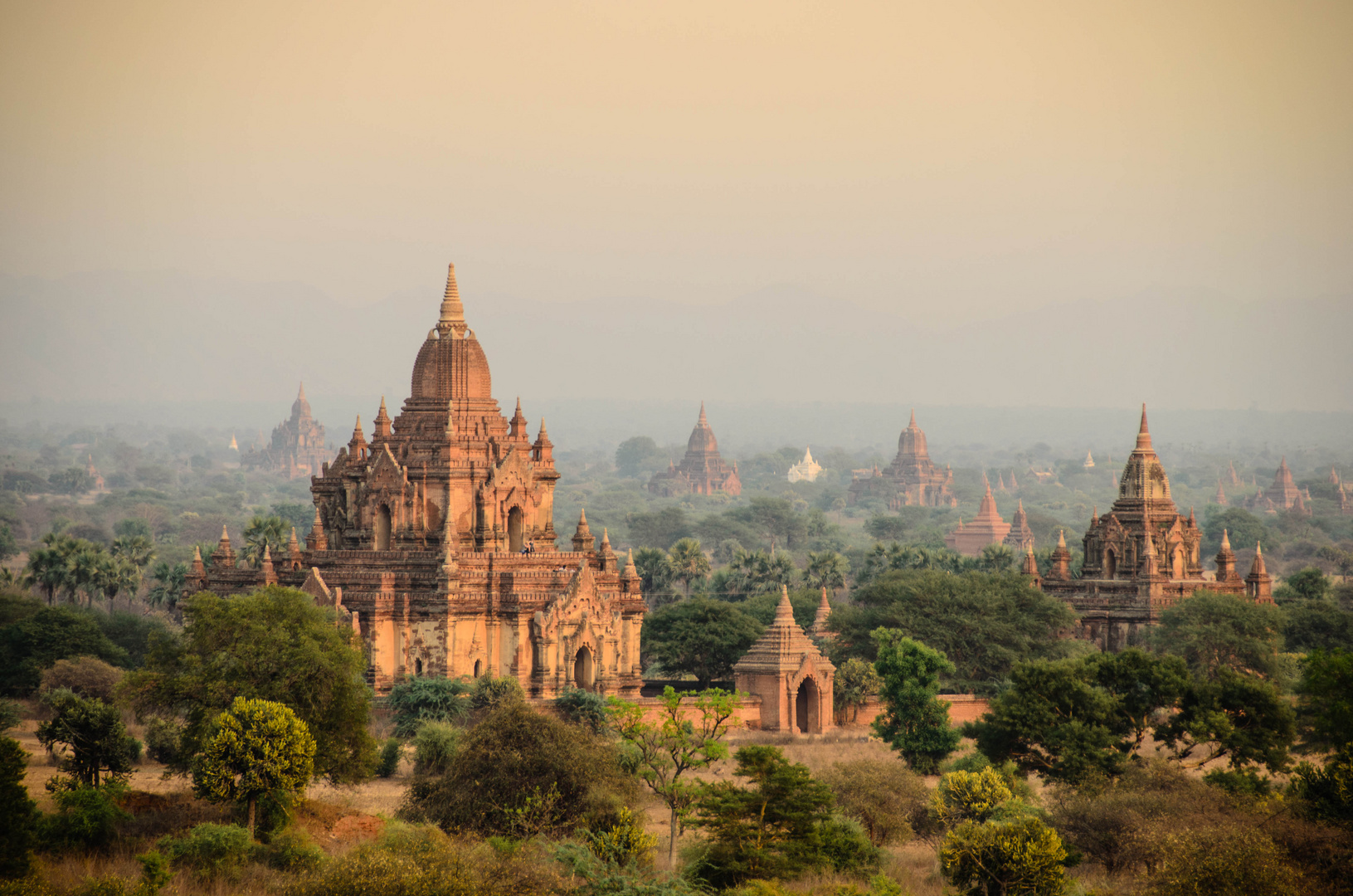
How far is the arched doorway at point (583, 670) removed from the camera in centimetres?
5706

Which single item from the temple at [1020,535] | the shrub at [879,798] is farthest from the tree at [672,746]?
the temple at [1020,535]

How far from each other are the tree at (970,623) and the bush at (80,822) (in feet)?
99.8

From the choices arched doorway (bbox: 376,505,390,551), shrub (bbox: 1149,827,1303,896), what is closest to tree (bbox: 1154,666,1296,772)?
shrub (bbox: 1149,827,1303,896)

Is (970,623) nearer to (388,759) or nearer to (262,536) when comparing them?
(388,759)

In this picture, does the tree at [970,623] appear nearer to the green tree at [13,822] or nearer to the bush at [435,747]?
the bush at [435,747]

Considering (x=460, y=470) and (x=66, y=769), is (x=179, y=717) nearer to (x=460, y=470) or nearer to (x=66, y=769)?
(x=66, y=769)

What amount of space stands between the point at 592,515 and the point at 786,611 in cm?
13476

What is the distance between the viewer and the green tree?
33.0 meters

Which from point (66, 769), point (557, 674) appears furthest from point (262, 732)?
point (557, 674)

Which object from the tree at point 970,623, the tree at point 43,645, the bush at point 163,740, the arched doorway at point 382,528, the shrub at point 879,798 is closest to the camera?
the shrub at point 879,798

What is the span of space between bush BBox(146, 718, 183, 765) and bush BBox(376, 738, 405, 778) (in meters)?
4.84

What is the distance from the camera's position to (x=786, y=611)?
58.1 meters

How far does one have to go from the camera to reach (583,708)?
52062mm

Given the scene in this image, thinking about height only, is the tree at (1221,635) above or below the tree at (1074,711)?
above
